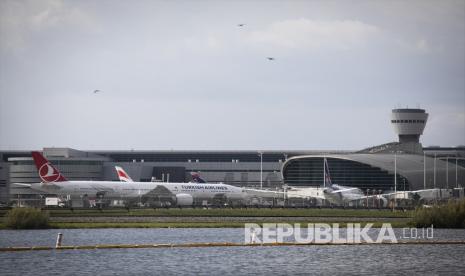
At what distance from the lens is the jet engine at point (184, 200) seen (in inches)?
→ 7119

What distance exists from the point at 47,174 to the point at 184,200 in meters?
29.8

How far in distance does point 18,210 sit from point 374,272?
173 feet

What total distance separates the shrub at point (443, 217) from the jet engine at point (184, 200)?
3054 inches

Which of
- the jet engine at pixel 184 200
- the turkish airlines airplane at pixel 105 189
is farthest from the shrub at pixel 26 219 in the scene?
the turkish airlines airplane at pixel 105 189

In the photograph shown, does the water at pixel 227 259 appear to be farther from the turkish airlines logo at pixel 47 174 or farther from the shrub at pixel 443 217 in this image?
the turkish airlines logo at pixel 47 174

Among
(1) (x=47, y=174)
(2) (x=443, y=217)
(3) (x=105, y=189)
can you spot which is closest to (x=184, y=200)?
(3) (x=105, y=189)

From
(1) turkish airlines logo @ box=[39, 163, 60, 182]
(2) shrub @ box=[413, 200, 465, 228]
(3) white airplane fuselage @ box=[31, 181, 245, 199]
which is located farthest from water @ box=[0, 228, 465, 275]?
(1) turkish airlines logo @ box=[39, 163, 60, 182]

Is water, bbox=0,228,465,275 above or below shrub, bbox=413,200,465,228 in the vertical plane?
below

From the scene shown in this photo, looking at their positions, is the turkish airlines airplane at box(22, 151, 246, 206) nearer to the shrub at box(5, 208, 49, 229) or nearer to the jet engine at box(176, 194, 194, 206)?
the jet engine at box(176, 194, 194, 206)

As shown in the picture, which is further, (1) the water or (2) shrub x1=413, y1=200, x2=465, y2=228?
(2) shrub x1=413, y1=200, x2=465, y2=228

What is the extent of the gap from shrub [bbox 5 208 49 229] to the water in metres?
10.2

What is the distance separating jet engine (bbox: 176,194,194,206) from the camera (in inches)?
7119

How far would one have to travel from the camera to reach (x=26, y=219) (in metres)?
103

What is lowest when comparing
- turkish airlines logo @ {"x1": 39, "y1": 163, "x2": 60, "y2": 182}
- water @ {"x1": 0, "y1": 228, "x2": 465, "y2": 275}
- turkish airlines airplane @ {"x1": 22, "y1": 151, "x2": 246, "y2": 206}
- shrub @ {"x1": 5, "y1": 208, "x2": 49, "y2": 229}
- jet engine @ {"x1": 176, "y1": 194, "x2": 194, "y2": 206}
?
water @ {"x1": 0, "y1": 228, "x2": 465, "y2": 275}
